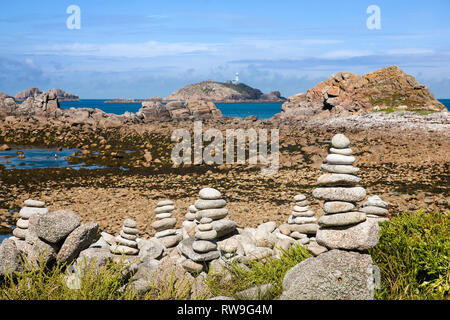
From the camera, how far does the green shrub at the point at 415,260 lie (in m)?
6.49

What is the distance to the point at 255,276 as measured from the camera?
780 centimetres

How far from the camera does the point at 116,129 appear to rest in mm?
52906

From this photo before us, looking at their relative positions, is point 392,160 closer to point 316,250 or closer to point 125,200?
point 125,200

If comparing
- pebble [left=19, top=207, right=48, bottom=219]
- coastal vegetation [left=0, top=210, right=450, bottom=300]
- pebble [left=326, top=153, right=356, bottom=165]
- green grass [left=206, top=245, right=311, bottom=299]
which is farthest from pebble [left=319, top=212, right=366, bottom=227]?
pebble [left=19, top=207, right=48, bottom=219]

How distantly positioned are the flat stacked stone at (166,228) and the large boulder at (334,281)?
5958mm

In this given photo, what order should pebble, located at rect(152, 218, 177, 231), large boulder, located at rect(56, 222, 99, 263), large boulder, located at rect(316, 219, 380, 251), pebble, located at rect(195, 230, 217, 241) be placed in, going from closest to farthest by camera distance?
large boulder, located at rect(316, 219, 380, 251)
large boulder, located at rect(56, 222, 99, 263)
pebble, located at rect(195, 230, 217, 241)
pebble, located at rect(152, 218, 177, 231)

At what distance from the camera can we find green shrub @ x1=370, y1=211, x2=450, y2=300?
649 cm

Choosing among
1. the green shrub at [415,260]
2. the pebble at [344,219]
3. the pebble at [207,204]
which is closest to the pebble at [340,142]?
the pebble at [344,219]

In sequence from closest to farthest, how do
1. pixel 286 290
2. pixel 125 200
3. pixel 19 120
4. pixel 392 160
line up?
pixel 286 290 → pixel 125 200 → pixel 392 160 → pixel 19 120

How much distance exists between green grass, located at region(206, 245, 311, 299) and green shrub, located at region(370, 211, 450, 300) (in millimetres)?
1632

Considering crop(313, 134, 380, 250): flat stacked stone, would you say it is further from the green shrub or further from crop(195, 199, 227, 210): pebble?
crop(195, 199, 227, 210): pebble

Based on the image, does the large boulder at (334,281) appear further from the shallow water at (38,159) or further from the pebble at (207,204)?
the shallow water at (38,159)
